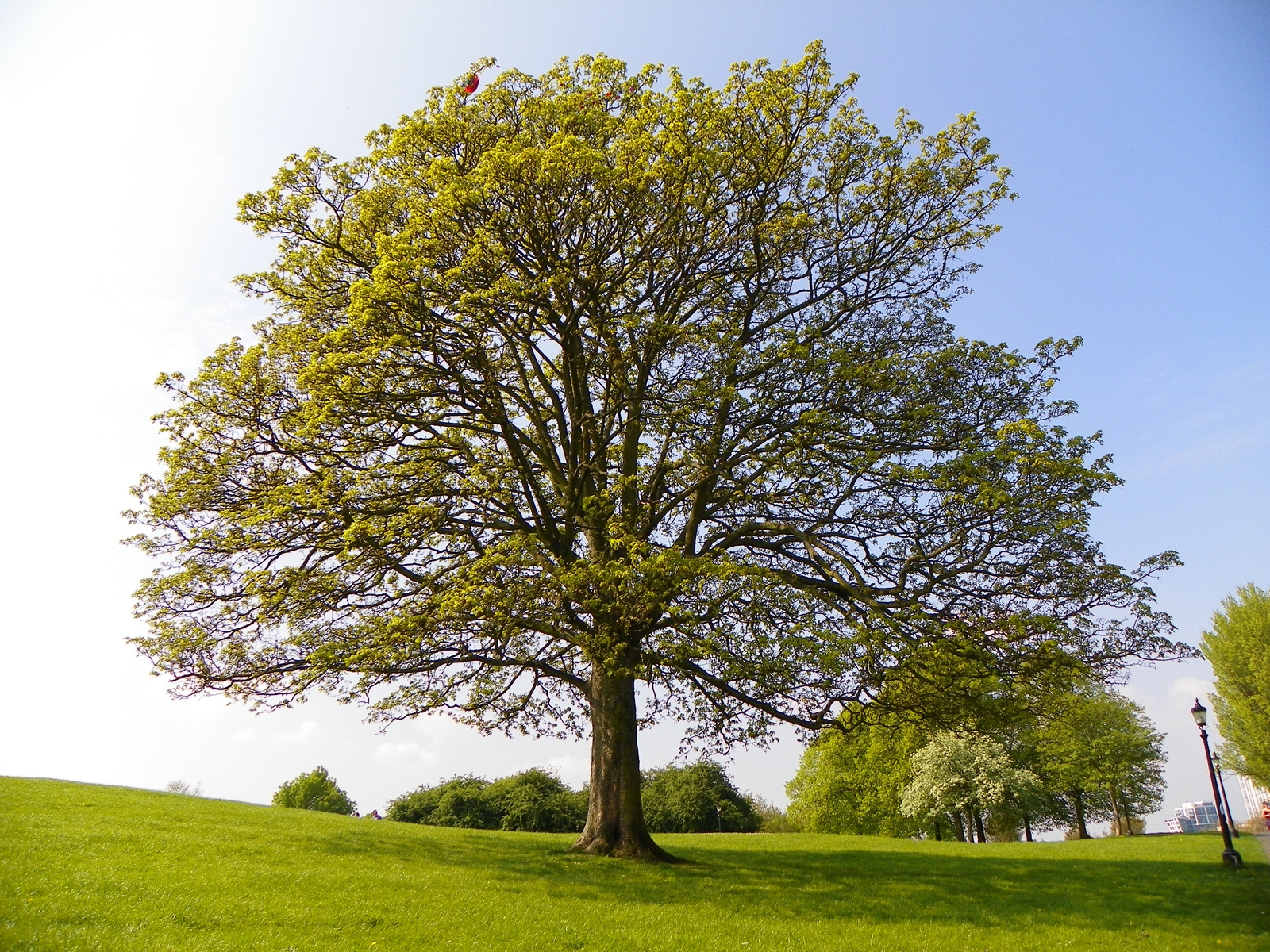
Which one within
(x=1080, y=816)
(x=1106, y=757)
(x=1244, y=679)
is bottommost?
(x=1080, y=816)

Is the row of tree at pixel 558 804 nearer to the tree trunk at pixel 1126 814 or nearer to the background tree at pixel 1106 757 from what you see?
the background tree at pixel 1106 757

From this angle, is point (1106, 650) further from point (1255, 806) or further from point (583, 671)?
point (1255, 806)

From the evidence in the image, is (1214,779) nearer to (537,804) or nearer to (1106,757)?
(537,804)

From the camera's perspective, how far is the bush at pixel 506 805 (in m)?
33.3

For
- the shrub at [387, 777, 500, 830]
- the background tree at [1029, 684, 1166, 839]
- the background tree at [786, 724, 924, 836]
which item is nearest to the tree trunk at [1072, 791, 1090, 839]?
the background tree at [1029, 684, 1166, 839]

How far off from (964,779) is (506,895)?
1674 inches

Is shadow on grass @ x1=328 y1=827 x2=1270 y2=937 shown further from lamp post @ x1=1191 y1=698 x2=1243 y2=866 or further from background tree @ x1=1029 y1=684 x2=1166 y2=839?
background tree @ x1=1029 y1=684 x2=1166 y2=839

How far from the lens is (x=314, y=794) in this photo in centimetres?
4269

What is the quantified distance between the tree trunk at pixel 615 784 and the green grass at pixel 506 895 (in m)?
0.97

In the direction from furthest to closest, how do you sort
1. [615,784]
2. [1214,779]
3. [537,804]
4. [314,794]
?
[314,794], [537,804], [1214,779], [615,784]

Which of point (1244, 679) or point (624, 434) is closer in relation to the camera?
point (624, 434)

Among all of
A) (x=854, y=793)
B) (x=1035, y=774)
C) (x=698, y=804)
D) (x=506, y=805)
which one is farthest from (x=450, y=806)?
(x=854, y=793)

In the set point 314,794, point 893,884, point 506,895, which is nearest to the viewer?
point 506,895

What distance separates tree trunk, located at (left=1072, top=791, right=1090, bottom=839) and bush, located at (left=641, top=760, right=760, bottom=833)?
1049 inches
